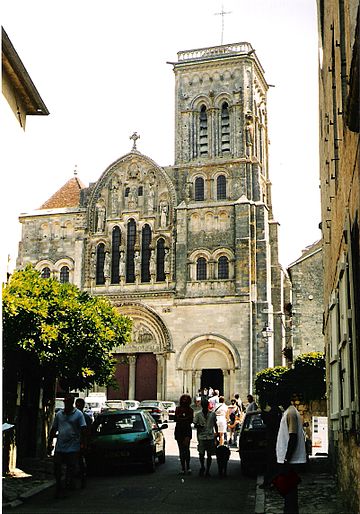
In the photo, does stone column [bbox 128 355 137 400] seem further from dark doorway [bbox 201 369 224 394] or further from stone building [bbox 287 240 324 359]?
stone building [bbox 287 240 324 359]

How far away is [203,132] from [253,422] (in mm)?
29690

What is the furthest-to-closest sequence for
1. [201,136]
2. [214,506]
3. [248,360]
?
[201,136]
[248,360]
[214,506]

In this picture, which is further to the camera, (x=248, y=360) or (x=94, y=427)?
→ (x=248, y=360)

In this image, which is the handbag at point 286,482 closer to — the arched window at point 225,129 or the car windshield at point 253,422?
the car windshield at point 253,422

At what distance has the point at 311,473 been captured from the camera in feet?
48.4

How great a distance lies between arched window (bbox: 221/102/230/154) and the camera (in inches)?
1654

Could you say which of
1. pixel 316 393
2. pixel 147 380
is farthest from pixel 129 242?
pixel 316 393

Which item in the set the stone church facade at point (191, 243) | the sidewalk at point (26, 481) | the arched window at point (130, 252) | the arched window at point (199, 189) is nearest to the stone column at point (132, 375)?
the stone church facade at point (191, 243)

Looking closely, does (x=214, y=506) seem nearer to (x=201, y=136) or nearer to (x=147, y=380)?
(x=147, y=380)

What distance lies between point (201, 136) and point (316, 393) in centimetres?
2492

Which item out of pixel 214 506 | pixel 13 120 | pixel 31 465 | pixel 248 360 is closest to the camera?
pixel 214 506

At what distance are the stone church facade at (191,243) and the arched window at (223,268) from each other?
0.06 meters

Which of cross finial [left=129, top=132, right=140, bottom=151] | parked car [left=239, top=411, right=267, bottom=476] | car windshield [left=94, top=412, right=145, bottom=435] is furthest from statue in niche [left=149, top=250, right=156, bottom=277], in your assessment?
parked car [left=239, top=411, right=267, bottom=476]

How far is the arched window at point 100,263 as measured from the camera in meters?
41.5
